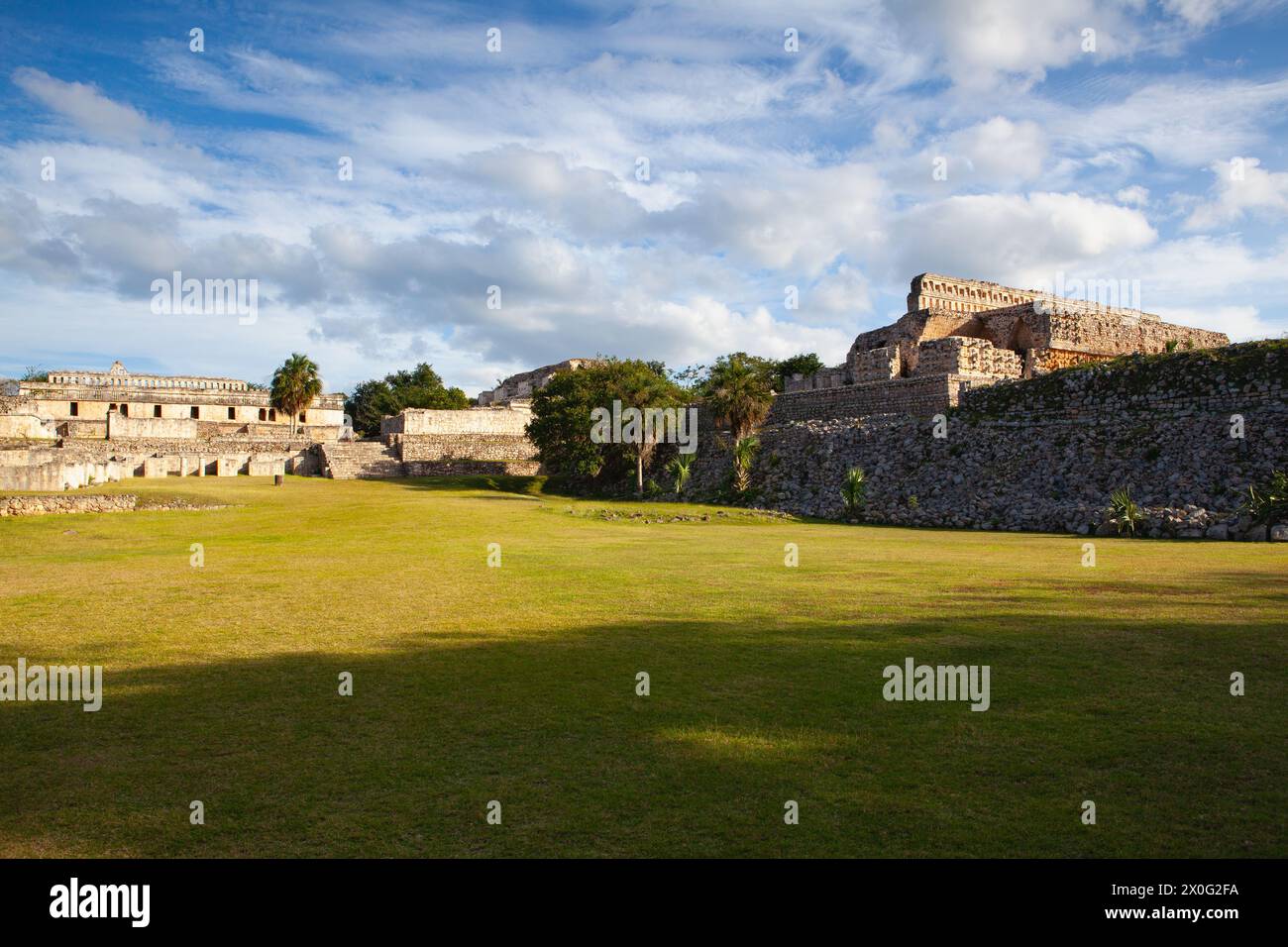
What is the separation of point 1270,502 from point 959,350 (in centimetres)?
1696

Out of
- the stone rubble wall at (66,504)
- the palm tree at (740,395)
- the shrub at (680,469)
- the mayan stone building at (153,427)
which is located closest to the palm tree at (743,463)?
the palm tree at (740,395)

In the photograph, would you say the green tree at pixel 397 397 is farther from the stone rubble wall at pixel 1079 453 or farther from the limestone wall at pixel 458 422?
the stone rubble wall at pixel 1079 453

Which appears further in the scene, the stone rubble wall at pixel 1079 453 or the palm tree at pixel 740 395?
the palm tree at pixel 740 395

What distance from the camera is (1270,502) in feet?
71.5

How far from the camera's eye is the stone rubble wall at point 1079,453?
24.9 m

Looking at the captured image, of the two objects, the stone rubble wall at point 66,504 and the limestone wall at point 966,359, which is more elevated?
the limestone wall at point 966,359

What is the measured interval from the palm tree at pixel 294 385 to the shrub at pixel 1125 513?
5542 cm

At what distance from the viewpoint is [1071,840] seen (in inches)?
185

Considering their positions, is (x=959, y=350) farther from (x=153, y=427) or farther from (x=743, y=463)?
(x=153, y=427)

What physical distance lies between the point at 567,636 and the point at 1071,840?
20.2ft

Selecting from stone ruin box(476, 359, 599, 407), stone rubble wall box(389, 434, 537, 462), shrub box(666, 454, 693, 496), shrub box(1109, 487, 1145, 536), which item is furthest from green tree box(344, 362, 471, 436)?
shrub box(1109, 487, 1145, 536)

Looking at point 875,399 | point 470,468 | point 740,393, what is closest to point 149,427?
point 470,468

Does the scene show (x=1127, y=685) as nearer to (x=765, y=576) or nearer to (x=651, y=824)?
(x=651, y=824)
